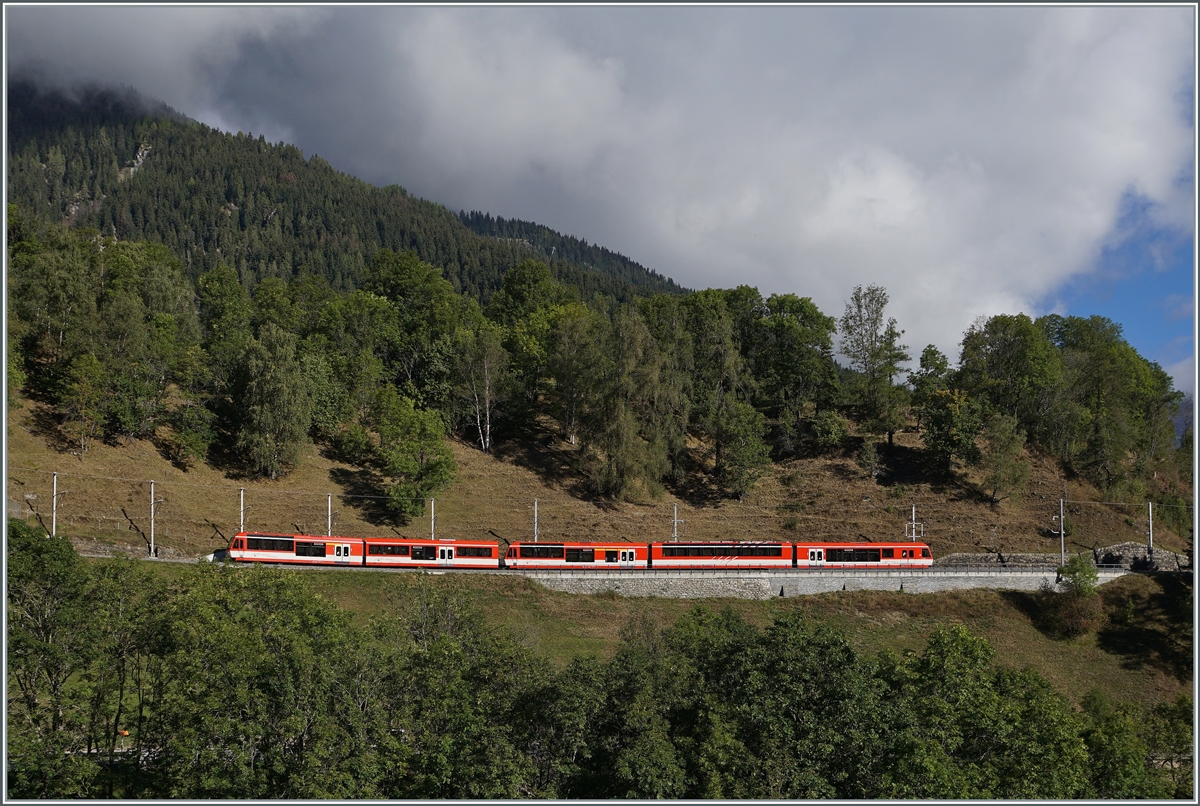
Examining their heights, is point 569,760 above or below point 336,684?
below

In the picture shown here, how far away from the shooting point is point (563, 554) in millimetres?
57562

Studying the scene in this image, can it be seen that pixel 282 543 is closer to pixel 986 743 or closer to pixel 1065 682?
pixel 986 743

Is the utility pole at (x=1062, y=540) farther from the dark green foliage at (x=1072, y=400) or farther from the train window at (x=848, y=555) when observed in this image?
the train window at (x=848, y=555)

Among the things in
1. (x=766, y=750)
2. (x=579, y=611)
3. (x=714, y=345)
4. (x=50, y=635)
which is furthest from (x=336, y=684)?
(x=714, y=345)

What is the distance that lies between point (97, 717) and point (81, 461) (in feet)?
137

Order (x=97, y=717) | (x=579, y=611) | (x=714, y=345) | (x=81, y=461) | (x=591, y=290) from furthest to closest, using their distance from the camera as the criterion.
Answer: (x=591, y=290) < (x=714, y=345) < (x=81, y=461) < (x=579, y=611) < (x=97, y=717)

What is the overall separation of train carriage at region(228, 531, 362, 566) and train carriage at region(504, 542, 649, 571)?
1134cm

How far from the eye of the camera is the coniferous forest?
74.4 ft

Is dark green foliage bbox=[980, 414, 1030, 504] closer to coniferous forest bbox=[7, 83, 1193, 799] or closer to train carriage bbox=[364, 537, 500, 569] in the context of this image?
coniferous forest bbox=[7, 83, 1193, 799]

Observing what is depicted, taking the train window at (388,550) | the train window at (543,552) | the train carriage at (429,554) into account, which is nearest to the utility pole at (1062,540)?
the train window at (543,552)

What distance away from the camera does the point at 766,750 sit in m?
23.3

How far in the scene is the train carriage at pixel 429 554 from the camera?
5422cm

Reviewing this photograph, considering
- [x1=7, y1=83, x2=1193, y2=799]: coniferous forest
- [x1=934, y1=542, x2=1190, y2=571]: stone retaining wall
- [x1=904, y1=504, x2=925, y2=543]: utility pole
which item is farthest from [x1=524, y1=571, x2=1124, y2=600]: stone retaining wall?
[x1=7, y1=83, x2=1193, y2=799]: coniferous forest

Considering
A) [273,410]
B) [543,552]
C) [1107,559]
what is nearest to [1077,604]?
[1107,559]
